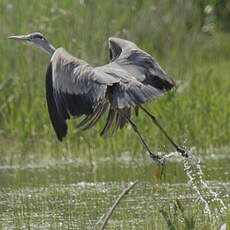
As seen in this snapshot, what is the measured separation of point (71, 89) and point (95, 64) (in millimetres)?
3346

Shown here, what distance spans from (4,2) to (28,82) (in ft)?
3.63

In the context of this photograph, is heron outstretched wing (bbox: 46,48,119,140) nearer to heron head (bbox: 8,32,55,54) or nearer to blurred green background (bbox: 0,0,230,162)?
heron head (bbox: 8,32,55,54)

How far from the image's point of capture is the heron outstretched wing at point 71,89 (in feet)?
21.0

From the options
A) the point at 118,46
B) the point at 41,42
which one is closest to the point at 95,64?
the point at 41,42

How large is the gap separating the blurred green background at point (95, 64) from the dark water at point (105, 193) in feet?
1.45

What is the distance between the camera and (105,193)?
729cm

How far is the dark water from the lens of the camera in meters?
6.24

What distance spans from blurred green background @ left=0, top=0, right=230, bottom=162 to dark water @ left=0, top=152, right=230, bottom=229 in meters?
0.44

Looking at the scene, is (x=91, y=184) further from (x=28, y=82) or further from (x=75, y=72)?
(x=28, y=82)

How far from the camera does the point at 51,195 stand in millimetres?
7293

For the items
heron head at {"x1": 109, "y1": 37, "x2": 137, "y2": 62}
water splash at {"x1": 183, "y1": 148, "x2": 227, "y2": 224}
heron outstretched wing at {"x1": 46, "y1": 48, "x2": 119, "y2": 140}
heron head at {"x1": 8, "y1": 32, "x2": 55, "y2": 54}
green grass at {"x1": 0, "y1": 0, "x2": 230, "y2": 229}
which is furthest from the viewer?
heron head at {"x1": 8, "y1": 32, "x2": 55, "y2": 54}

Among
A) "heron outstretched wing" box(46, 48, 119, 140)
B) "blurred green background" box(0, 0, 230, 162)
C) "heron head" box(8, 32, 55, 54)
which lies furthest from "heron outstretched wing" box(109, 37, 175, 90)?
"blurred green background" box(0, 0, 230, 162)

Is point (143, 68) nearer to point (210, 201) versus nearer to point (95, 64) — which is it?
point (210, 201)

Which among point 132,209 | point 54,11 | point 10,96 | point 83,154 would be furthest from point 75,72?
point 54,11
